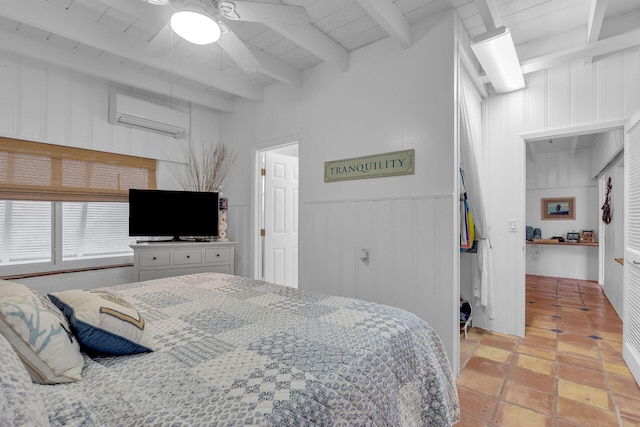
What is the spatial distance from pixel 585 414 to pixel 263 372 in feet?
6.98

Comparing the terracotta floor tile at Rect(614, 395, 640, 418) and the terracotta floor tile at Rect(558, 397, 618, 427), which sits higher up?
the terracotta floor tile at Rect(614, 395, 640, 418)

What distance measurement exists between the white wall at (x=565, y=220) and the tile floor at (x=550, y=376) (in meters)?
2.76

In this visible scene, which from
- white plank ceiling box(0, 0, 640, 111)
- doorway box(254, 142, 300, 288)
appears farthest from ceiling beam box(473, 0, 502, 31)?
doorway box(254, 142, 300, 288)

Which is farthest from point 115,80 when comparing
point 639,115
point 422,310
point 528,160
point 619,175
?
point 528,160

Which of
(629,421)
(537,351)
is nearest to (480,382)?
(629,421)

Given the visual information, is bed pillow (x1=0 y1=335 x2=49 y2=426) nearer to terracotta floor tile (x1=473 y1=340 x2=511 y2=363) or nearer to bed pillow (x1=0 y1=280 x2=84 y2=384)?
bed pillow (x1=0 y1=280 x2=84 y2=384)

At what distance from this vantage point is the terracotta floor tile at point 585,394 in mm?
1949

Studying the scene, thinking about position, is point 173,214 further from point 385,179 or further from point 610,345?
point 610,345

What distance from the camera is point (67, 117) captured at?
2955mm

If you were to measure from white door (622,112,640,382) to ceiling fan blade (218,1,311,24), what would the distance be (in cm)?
248

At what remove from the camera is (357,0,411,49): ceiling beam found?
2048 millimetres

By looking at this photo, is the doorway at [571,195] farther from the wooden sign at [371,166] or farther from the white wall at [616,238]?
the wooden sign at [371,166]

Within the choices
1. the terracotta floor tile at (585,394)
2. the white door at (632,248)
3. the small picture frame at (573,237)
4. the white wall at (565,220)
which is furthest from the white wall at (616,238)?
the terracotta floor tile at (585,394)

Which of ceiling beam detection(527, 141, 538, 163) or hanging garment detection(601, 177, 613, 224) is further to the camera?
ceiling beam detection(527, 141, 538, 163)
